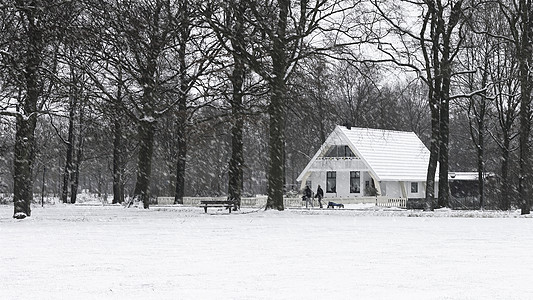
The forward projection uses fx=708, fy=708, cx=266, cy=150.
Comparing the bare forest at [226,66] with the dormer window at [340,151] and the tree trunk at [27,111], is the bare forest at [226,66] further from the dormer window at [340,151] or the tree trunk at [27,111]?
the dormer window at [340,151]

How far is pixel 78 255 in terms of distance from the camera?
42.4 ft

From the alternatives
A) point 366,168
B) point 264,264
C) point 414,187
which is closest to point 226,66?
point 264,264

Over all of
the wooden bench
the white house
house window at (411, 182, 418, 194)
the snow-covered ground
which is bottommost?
the snow-covered ground

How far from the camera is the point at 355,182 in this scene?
191 ft

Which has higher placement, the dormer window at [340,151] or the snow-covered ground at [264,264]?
the dormer window at [340,151]

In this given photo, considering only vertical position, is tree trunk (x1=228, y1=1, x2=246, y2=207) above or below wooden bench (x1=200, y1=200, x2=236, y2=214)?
above

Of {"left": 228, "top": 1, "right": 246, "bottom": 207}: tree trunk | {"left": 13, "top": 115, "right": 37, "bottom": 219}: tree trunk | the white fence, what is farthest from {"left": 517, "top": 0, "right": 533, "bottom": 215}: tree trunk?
{"left": 13, "top": 115, "right": 37, "bottom": 219}: tree trunk

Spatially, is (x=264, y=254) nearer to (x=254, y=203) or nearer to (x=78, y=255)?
(x=78, y=255)

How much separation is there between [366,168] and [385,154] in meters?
2.79

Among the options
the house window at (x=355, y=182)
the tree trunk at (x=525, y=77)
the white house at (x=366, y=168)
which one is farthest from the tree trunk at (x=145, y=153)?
the house window at (x=355, y=182)

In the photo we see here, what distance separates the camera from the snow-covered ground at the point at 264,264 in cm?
884

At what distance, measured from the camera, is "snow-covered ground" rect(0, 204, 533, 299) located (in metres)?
8.84

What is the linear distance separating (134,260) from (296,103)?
1836cm

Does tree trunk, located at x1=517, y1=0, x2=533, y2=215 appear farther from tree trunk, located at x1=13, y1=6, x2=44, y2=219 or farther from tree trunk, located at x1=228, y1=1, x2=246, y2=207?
tree trunk, located at x1=13, y1=6, x2=44, y2=219
